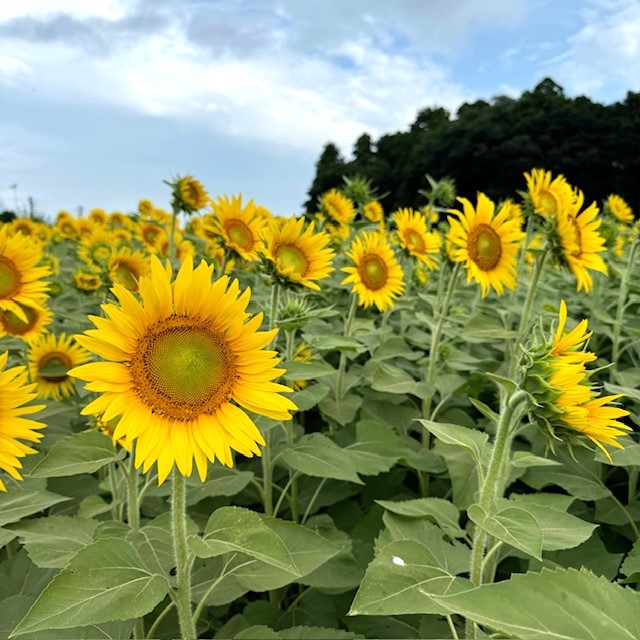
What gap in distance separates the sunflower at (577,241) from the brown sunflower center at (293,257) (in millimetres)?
1220

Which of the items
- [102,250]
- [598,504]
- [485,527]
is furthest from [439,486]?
[102,250]

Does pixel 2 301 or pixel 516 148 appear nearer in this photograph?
pixel 2 301

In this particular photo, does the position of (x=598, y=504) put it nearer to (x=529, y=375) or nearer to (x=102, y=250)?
(x=529, y=375)

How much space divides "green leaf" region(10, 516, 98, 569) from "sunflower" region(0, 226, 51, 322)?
1.28 meters

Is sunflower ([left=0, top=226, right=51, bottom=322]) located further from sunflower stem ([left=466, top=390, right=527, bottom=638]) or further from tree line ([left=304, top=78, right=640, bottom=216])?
tree line ([left=304, top=78, right=640, bottom=216])

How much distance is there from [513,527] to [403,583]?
284mm

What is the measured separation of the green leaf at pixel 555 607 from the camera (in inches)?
27.1

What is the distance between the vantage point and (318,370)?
191 centimetres

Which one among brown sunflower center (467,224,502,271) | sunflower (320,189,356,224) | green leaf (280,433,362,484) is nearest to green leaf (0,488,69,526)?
green leaf (280,433,362,484)

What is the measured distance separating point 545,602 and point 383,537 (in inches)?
42.4

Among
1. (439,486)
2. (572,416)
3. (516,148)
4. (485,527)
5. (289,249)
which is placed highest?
(516,148)

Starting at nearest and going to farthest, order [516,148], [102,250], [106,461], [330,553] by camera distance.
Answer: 1. [330,553]
2. [106,461]
3. [102,250]
4. [516,148]

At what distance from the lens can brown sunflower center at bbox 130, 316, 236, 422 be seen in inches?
53.1

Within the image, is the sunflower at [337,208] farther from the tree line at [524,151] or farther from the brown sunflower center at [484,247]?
the tree line at [524,151]
